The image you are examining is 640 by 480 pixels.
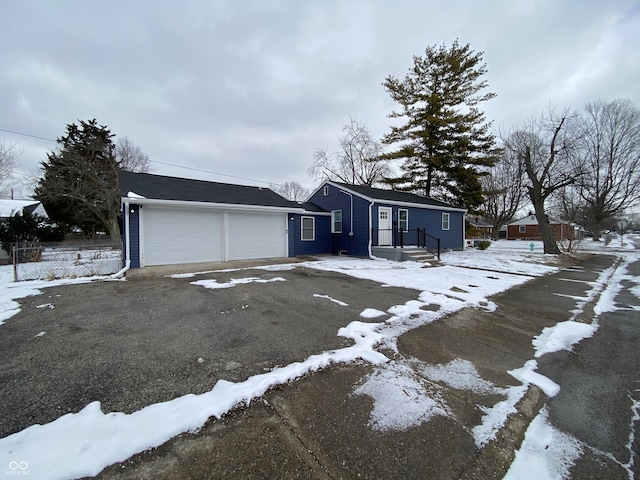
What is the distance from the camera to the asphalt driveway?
2238 millimetres

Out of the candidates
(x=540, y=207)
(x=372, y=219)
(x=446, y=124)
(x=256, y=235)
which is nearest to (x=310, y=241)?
(x=256, y=235)

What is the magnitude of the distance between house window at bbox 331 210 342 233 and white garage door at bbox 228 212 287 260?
3.34 meters

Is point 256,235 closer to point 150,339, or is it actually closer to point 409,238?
point 409,238

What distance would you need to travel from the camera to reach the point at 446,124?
760 inches

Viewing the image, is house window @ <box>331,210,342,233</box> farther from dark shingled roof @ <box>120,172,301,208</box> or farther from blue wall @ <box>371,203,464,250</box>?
dark shingled roof @ <box>120,172,301,208</box>

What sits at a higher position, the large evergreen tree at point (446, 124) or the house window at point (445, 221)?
the large evergreen tree at point (446, 124)

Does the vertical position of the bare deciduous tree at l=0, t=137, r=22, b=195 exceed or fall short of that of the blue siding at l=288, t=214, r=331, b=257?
it exceeds it

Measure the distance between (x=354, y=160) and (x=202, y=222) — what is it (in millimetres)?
18758

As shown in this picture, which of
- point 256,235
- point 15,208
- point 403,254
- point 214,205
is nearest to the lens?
point 214,205

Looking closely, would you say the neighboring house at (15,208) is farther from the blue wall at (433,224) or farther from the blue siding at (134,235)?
the blue wall at (433,224)

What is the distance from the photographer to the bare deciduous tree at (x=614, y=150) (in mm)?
21625

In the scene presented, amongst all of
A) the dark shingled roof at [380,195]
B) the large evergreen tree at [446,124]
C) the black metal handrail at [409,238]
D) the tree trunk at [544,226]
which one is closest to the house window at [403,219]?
the black metal handrail at [409,238]

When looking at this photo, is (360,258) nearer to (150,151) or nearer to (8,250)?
(8,250)

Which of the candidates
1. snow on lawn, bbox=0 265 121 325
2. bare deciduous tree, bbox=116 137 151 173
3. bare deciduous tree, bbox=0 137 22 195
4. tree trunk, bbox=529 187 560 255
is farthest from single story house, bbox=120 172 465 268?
bare deciduous tree, bbox=116 137 151 173
